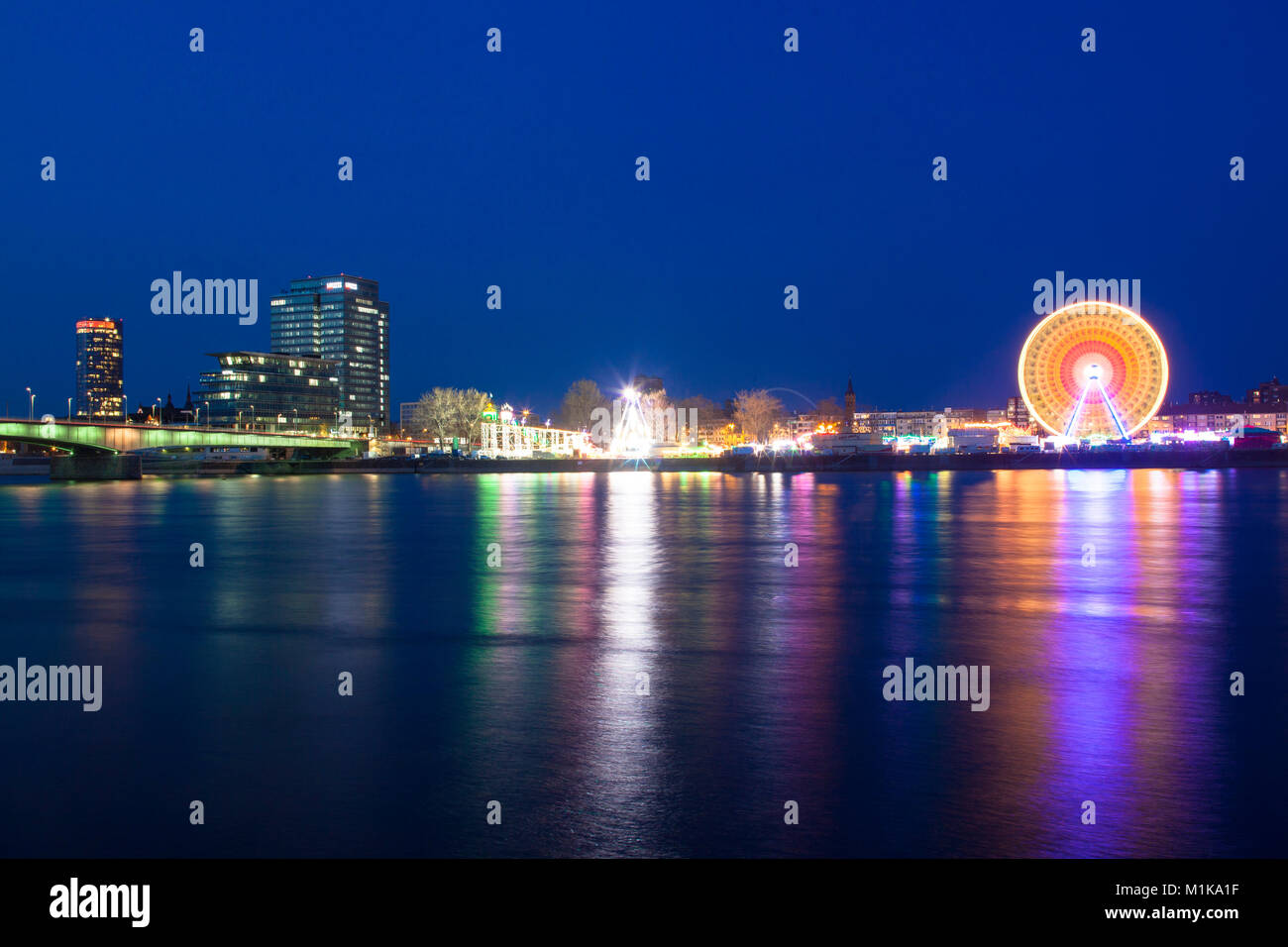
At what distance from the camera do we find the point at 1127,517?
3362 cm

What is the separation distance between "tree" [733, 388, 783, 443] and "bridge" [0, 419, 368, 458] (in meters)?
81.1

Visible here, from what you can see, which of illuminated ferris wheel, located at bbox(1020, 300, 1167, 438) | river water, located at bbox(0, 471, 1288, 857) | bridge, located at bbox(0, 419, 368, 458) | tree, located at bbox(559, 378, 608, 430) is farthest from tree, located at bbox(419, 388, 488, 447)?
river water, located at bbox(0, 471, 1288, 857)

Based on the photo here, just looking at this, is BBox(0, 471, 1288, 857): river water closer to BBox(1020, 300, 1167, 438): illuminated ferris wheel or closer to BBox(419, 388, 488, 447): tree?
BBox(1020, 300, 1167, 438): illuminated ferris wheel

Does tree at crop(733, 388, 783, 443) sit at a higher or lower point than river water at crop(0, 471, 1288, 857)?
higher

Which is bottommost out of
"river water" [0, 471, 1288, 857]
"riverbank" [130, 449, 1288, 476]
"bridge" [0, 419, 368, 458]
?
"river water" [0, 471, 1288, 857]

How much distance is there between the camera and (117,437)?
99.2m

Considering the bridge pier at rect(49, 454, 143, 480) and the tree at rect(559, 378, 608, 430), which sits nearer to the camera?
the bridge pier at rect(49, 454, 143, 480)

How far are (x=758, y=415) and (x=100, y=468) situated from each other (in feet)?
353

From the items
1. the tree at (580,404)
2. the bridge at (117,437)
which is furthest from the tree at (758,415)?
the bridge at (117,437)

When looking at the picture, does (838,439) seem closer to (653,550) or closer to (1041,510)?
(1041,510)

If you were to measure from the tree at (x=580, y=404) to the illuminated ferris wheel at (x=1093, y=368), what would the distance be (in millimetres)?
93915

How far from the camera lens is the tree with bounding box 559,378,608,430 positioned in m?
172

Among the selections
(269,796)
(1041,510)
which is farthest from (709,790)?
(1041,510)

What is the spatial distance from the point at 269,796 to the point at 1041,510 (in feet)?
121
